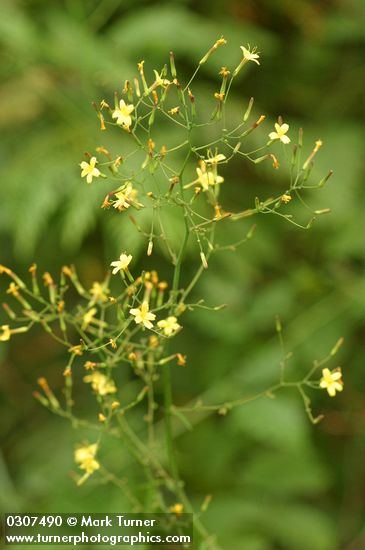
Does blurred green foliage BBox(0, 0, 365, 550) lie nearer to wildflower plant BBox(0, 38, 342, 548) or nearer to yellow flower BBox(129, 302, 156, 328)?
wildflower plant BBox(0, 38, 342, 548)

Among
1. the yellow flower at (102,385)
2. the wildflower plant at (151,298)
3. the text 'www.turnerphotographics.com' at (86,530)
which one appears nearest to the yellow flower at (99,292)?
the wildflower plant at (151,298)

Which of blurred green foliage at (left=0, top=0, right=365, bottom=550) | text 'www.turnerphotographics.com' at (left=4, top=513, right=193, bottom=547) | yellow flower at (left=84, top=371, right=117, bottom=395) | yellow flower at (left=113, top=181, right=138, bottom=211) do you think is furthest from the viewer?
blurred green foliage at (left=0, top=0, right=365, bottom=550)

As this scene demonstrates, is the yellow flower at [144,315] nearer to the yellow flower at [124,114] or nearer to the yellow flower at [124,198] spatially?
the yellow flower at [124,198]

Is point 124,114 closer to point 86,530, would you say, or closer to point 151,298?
point 151,298

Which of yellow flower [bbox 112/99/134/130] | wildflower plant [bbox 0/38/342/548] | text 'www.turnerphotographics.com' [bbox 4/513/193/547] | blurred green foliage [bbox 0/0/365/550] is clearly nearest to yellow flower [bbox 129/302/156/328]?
wildflower plant [bbox 0/38/342/548]

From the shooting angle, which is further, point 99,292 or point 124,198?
point 99,292

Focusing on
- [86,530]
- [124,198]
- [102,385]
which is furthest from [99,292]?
[86,530]

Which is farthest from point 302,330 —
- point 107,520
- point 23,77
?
point 23,77

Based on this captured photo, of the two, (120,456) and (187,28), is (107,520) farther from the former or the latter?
(187,28)
